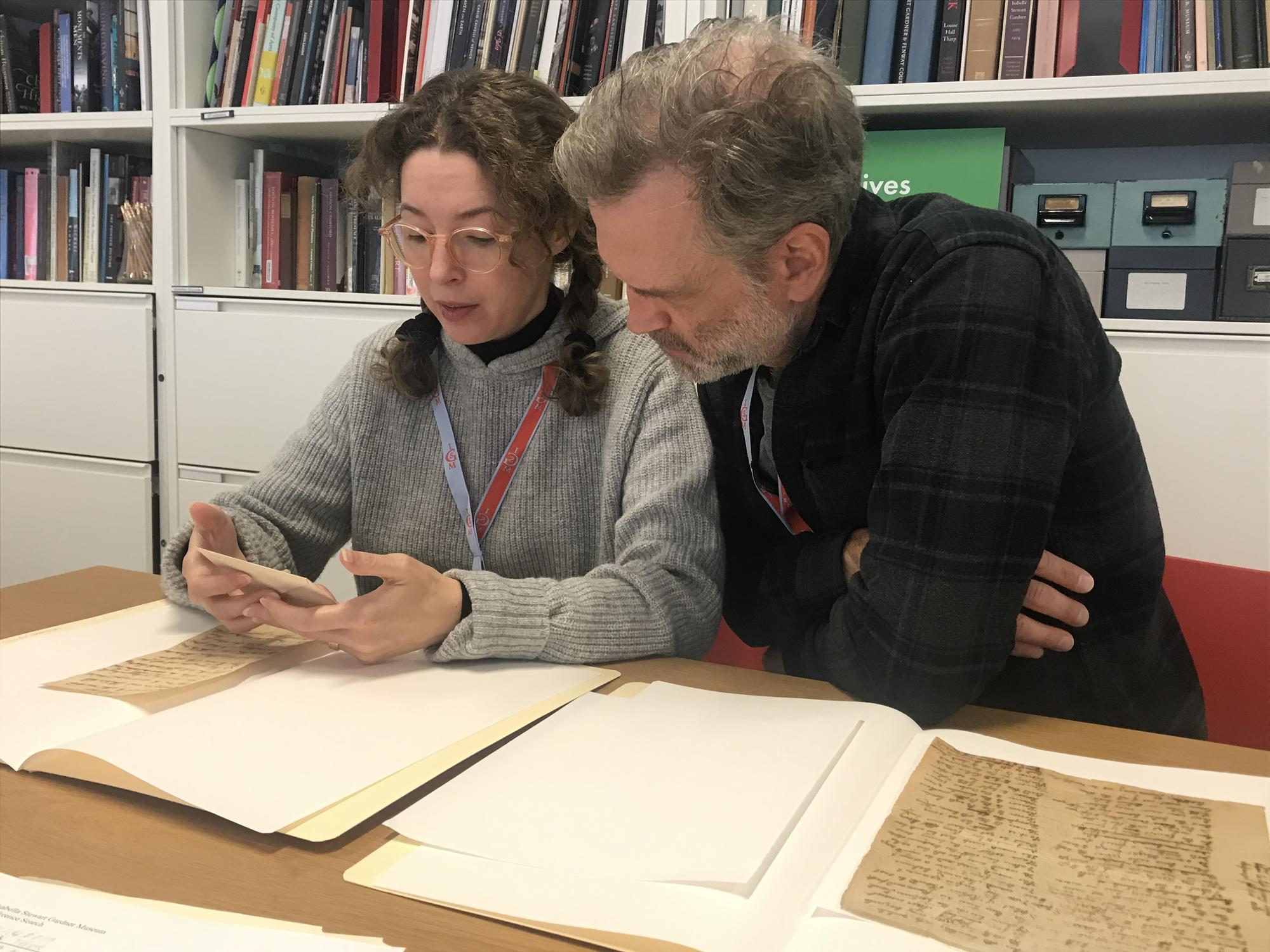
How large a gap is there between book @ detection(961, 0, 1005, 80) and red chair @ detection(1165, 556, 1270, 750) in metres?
1.04

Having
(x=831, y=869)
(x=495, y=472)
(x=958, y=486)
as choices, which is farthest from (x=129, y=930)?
(x=495, y=472)

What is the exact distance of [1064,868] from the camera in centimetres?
59

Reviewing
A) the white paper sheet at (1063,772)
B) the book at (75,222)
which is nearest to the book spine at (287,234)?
the book at (75,222)

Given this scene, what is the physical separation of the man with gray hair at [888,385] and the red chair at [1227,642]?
0.07 metres

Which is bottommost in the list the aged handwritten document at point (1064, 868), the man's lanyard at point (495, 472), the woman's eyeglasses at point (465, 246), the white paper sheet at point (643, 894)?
the white paper sheet at point (643, 894)

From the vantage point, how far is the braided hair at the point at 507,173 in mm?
1198

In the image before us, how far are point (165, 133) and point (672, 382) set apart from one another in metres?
1.75

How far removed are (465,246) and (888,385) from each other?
1.85ft

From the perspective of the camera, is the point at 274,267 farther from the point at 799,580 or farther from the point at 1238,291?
the point at 1238,291

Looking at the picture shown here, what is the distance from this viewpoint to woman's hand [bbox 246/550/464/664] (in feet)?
3.05

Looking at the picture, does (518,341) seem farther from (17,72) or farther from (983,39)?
(17,72)

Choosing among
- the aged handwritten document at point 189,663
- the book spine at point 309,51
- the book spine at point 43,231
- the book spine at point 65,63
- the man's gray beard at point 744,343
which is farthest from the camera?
the book spine at point 43,231

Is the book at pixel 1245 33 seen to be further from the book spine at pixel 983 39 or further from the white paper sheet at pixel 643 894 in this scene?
the white paper sheet at pixel 643 894

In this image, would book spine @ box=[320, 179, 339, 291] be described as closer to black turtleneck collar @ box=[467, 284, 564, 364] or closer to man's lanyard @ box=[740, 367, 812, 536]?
black turtleneck collar @ box=[467, 284, 564, 364]
